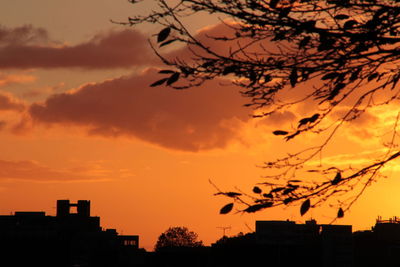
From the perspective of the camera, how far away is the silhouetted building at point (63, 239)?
3652 inches

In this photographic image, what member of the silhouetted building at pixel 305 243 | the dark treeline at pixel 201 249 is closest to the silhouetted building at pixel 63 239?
the dark treeline at pixel 201 249

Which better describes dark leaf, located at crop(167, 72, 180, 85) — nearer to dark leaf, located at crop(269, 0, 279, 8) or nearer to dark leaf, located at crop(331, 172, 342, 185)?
dark leaf, located at crop(269, 0, 279, 8)

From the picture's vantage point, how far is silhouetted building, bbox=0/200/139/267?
92750 millimetres

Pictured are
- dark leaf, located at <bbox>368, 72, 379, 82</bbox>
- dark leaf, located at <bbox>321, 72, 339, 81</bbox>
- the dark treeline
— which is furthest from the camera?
the dark treeline

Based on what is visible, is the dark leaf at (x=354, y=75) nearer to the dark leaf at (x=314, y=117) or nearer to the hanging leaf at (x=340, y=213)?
the dark leaf at (x=314, y=117)

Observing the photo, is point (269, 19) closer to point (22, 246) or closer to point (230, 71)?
point (230, 71)

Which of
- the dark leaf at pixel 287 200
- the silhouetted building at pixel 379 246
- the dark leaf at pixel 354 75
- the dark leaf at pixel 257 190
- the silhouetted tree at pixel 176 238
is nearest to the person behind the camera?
the dark leaf at pixel 287 200

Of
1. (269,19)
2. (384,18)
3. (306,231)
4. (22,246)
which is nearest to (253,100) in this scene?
(269,19)

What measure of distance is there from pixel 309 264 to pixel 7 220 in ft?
146

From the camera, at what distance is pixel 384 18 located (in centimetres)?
1009

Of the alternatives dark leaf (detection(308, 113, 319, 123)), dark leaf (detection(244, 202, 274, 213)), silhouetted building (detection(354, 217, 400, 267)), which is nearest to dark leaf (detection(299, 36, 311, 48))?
dark leaf (detection(308, 113, 319, 123))

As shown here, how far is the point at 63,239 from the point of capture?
4232 inches

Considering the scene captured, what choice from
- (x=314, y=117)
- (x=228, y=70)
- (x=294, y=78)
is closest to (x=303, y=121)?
(x=314, y=117)

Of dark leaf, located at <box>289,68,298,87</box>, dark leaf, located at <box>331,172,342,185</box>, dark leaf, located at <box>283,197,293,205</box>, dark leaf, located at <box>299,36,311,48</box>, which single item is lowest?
dark leaf, located at <box>283,197,293,205</box>
